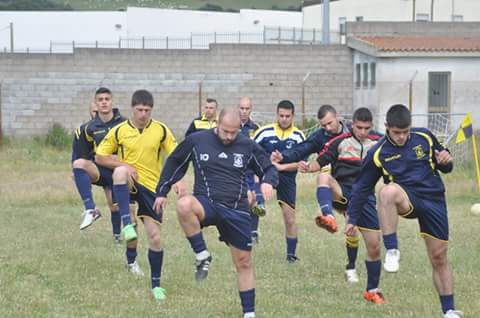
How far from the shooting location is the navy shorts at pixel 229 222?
8.25 meters

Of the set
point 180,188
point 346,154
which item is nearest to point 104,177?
point 346,154

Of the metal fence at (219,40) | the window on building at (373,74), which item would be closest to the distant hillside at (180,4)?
the metal fence at (219,40)

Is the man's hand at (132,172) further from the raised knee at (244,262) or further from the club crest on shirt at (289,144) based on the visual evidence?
the club crest on shirt at (289,144)

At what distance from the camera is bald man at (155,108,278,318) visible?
8242mm

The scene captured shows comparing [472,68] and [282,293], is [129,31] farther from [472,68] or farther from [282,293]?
[282,293]

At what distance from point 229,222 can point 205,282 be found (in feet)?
8.79

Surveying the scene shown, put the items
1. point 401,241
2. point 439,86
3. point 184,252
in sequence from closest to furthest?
1. point 184,252
2. point 401,241
3. point 439,86

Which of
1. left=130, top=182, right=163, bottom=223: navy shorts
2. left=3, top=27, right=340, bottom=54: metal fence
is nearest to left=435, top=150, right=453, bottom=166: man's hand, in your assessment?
left=130, top=182, right=163, bottom=223: navy shorts

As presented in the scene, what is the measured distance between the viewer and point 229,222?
825 centimetres

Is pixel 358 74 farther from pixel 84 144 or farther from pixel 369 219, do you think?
pixel 369 219

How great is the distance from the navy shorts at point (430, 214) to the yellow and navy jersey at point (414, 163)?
4 centimetres

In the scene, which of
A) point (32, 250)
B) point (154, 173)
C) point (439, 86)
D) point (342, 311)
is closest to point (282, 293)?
point (342, 311)

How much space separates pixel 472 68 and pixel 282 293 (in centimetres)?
2695

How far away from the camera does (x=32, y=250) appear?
13.3 meters
